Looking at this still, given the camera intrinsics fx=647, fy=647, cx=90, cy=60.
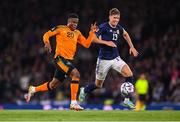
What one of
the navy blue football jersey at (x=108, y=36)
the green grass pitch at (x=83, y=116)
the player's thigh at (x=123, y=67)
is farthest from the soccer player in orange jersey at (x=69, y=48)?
the green grass pitch at (x=83, y=116)

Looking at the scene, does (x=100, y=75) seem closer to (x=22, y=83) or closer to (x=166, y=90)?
(x=166, y=90)

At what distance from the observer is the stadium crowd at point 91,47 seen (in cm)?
2655

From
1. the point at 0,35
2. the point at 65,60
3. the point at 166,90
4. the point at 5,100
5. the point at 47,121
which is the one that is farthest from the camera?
the point at 0,35

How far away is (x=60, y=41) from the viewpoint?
56.0 ft

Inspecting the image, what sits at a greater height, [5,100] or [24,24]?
[24,24]

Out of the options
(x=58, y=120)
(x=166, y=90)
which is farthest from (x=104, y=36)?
(x=166, y=90)

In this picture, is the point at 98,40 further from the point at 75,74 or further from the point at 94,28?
the point at 75,74

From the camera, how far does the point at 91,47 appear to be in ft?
98.1

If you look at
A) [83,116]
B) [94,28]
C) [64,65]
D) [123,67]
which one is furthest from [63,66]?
[83,116]

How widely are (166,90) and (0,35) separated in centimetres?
908

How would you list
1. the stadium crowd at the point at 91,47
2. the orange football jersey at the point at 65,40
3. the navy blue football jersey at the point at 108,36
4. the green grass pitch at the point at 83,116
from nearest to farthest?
the green grass pitch at the point at 83,116
the orange football jersey at the point at 65,40
the navy blue football jersey at the point at 108,36
the stadium crowd at the point at 91,47

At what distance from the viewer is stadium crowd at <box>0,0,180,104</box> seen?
26.5 m

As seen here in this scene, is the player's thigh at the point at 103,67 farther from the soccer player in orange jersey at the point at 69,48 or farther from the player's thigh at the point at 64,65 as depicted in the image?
the player's thigh at the point at 64,65

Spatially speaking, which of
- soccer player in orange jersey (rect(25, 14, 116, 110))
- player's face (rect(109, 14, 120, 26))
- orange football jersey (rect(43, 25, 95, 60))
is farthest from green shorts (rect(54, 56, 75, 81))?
player's face (rect(109, 14, 120, 26))
